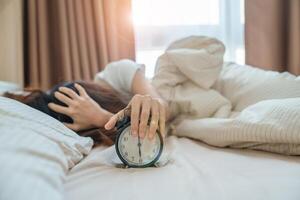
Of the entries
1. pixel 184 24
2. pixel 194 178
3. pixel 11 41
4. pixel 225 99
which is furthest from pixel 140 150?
pixel 184 24

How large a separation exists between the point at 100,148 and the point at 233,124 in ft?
1.17

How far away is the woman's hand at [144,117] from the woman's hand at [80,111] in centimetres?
24

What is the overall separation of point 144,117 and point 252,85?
55 cm

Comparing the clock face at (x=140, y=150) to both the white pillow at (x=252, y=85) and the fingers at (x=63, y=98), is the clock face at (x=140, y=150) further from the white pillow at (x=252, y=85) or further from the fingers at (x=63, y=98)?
the white pillow at (x=252, y=85)

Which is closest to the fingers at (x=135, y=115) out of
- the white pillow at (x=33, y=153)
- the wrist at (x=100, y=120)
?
the white pillow at (x=33, y=153)

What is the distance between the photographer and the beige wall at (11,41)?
1.58m

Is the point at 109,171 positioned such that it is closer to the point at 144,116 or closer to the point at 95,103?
the point at 144,116

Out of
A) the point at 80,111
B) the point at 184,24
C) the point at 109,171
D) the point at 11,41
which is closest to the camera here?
the point at 109,171

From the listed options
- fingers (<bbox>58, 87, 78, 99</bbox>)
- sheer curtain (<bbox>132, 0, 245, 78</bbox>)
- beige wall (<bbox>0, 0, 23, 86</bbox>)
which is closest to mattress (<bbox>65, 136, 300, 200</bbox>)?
fingers (<bbox>58, 87, 78, 99</bbox>)

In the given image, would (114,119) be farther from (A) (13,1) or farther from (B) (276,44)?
(B) (276,44)

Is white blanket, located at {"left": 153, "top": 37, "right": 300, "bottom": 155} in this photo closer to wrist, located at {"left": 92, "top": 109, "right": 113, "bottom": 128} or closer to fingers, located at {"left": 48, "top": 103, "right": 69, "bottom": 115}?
wrist, located at {"left": 92, "top": 109, "right": 113, "bottom": 128}

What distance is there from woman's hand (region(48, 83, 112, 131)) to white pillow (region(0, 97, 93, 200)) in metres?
0.12

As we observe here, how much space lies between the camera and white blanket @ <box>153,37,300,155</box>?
83cm

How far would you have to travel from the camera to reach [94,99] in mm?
1116
